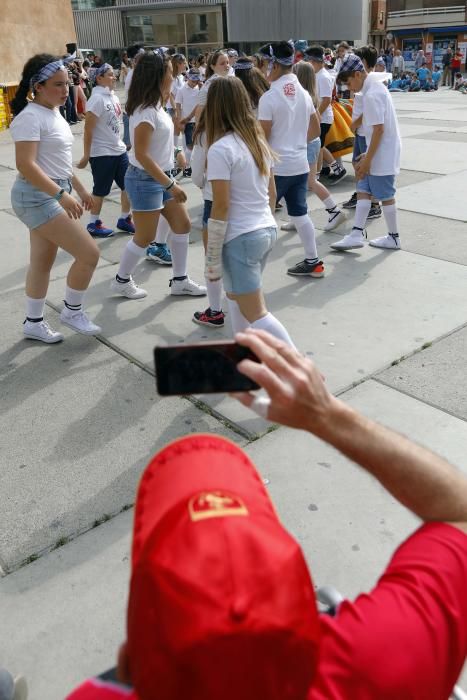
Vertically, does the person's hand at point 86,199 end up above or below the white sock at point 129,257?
above

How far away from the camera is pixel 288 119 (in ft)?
16.4

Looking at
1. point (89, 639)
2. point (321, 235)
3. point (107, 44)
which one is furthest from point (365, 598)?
point (107, 44)

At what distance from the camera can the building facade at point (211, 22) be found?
134 ft

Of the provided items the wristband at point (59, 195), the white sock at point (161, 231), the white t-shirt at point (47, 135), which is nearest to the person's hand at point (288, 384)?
the wristband at point (59, 195)

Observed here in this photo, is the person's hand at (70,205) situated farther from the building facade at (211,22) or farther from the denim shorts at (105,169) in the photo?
the building facade at (211,22)

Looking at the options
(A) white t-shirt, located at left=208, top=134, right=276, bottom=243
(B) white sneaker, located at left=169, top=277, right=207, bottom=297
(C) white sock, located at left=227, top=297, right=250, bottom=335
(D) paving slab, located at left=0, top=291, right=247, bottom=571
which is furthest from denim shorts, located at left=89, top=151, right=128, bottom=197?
(C) white sock, located at left=227, top=297, right=250, bottom=335

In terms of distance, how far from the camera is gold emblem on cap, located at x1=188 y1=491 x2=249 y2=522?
0.86 meters

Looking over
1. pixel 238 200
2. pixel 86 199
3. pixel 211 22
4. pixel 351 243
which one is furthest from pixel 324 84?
pixel 211 22

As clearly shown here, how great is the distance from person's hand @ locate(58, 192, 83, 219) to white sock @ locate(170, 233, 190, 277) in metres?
1.09

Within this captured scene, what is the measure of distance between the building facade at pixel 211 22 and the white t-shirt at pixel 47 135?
41.8 meters

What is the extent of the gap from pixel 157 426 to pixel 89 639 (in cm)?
136

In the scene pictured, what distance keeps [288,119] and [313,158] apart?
146cm

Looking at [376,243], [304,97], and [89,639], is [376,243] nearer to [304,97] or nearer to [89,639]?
[304,97]

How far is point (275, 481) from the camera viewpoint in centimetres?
289
